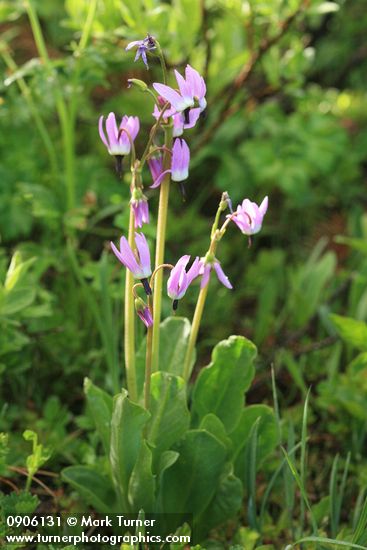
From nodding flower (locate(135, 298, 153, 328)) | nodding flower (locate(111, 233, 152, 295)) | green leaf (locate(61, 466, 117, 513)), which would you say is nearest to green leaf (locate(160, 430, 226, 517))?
green leaf (locate(61, 466, 117, 513))

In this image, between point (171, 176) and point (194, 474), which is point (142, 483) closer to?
→ point (194, 474)

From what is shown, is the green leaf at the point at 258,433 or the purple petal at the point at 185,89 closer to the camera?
the purple petal at the point at 185,89

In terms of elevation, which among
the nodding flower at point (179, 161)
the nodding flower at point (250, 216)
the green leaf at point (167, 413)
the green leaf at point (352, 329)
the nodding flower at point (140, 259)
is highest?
the nodding flower at point (179, 161)

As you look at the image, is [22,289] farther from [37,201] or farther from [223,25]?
[223,25]

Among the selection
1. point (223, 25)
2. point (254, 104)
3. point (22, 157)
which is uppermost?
point (223, 25)

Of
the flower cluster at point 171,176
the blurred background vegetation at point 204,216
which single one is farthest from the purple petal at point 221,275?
the blurred background vegetation at point 204,216

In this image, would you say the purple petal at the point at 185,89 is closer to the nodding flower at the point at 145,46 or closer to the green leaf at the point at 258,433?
the nodding flower at the point at 145,46

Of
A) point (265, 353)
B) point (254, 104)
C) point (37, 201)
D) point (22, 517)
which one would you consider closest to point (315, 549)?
point (22, 517)
